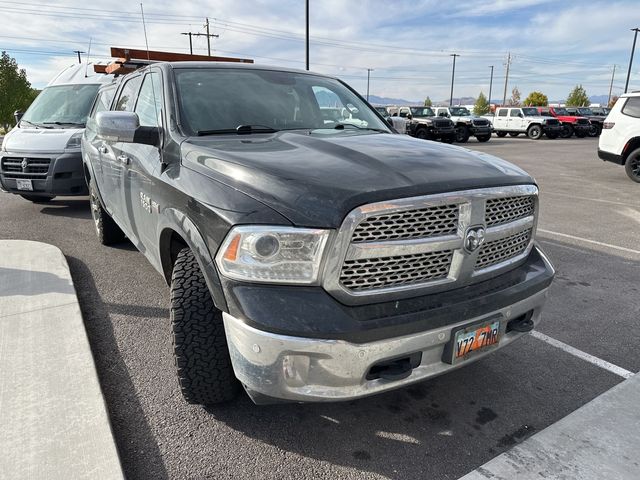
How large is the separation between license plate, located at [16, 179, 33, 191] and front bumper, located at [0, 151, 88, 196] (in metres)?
0.04

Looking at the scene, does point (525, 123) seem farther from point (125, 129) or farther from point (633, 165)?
point (125, 129)

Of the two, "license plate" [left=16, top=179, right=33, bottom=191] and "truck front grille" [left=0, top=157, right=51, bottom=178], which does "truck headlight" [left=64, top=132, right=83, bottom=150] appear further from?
"license plate" [left=16, top=179, right=33, bottom=191]

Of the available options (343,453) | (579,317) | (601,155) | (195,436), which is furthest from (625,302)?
(601,155)

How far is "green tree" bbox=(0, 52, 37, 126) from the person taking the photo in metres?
35.6

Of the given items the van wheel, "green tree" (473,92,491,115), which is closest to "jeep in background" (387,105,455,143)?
the van wheel

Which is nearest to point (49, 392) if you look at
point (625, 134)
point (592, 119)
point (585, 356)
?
point (585, 356)

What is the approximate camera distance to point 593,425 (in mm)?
2439

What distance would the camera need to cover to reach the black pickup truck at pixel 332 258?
74.7 inches

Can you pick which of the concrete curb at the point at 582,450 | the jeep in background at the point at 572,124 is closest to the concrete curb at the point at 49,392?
the concrete curb at the point at 582,450

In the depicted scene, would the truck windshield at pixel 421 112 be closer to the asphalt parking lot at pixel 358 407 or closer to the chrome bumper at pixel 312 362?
the asphalt parking lot at pixel 358 407

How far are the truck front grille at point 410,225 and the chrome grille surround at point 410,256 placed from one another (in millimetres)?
14

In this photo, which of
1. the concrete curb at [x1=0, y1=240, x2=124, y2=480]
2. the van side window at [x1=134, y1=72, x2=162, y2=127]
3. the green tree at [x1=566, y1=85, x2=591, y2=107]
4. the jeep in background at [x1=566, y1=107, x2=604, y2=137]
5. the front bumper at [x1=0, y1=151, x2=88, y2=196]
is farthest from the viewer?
the green tree at [x1=566, y1=85, x2=591, y2=107]

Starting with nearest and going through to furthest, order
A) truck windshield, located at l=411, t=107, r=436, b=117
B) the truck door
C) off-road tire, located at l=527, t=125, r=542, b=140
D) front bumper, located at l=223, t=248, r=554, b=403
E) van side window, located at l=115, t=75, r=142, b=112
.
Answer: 1. front bumper, located at l=223, t=248, r=554, b=403
2. the truck door
3. van side window, located at l=115, t=75, r=142, b=112
4. truck windshield, located at l=411, t=107, r=436, b=117
5. off-road tire, located at l=527, t=125, r=542, b=140

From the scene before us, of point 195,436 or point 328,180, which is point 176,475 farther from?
point 328,180
